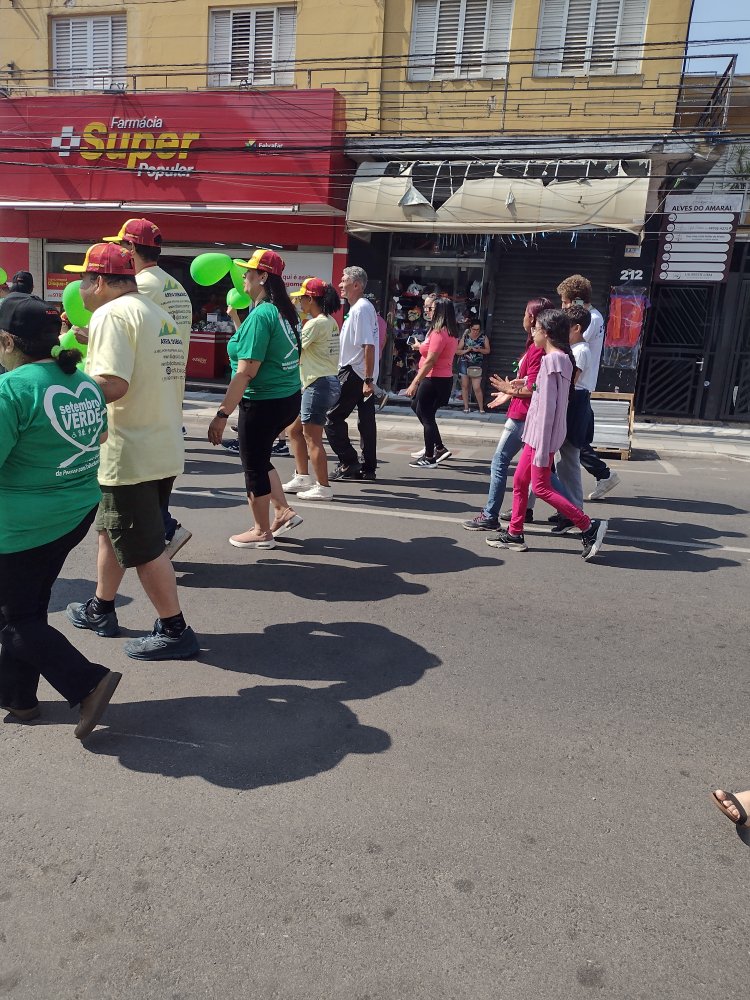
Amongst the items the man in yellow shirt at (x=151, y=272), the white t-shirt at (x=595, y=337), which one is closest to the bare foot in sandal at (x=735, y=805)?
the man in yellow shirt at (x=151, y=272)

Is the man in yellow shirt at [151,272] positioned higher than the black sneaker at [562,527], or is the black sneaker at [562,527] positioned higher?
the man in yellow shirt at [151,272]

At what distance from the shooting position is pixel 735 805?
2732 mm

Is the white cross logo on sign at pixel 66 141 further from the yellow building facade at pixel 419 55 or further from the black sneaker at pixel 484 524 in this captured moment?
the black sneaker at pixel 484 524

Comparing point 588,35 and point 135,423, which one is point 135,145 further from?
point 135,423

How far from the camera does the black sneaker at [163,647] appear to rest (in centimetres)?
386

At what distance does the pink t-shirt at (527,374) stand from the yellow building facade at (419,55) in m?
9.19

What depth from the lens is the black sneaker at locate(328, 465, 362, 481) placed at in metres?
8.20

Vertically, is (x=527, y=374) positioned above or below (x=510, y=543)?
above

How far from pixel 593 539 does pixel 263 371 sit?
2.60 metres

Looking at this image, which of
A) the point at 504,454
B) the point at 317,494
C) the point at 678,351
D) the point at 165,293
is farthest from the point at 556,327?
the point at 678,351

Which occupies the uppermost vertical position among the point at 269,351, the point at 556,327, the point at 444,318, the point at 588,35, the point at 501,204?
the point at 588,35

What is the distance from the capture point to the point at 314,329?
22.1ft

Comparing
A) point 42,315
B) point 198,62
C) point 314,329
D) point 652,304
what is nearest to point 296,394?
point 314,329

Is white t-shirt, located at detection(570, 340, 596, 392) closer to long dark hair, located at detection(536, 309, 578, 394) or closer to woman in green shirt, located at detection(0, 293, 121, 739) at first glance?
long dark hair, located at detection(536, 309, 578, 394)
